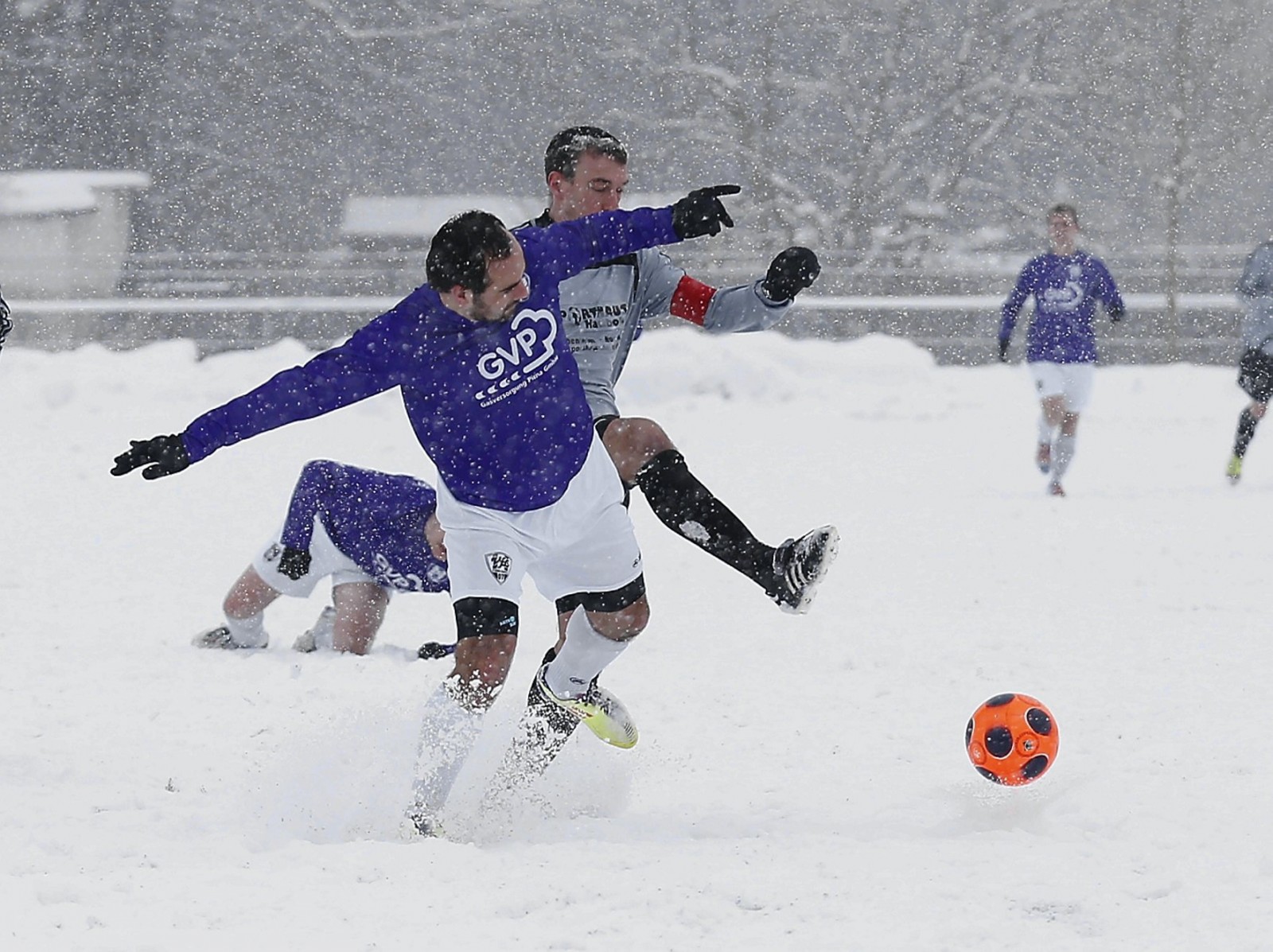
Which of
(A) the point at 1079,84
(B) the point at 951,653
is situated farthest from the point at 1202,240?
(B) the point at 951,653

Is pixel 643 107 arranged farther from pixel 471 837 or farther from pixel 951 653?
pixel 471 837

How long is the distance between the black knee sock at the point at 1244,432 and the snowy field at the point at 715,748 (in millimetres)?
305

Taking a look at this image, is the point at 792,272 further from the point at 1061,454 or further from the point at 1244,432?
the point at 1244,432

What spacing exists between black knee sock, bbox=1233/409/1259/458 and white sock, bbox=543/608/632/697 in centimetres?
836

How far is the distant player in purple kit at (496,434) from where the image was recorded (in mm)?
3994

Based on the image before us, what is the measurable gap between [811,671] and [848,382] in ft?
34.2

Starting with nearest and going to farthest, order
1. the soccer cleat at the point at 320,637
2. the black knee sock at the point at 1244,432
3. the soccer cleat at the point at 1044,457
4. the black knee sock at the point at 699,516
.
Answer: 1. the black knee sock at the point at 699,516
2. the soccer cleat at the point at 320,637
3. the black knee sock at the point at 1244,432
4. the soccer cleat at the point at 1044,457

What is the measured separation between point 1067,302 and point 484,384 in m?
8.51

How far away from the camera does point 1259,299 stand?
37.8 ft

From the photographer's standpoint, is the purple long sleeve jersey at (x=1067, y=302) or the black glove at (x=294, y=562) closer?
the black glove at (x=294, y=562)

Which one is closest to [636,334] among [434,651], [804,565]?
[804,565]

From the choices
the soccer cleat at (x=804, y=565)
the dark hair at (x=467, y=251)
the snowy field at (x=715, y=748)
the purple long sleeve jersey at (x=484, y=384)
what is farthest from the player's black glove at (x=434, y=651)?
the dark hair at (x=467, y=251)

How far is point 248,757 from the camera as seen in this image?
505 centimetres

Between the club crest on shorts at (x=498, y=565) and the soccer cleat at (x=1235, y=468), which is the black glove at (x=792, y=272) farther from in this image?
the soccer cleat at (x=1235, y=468)
